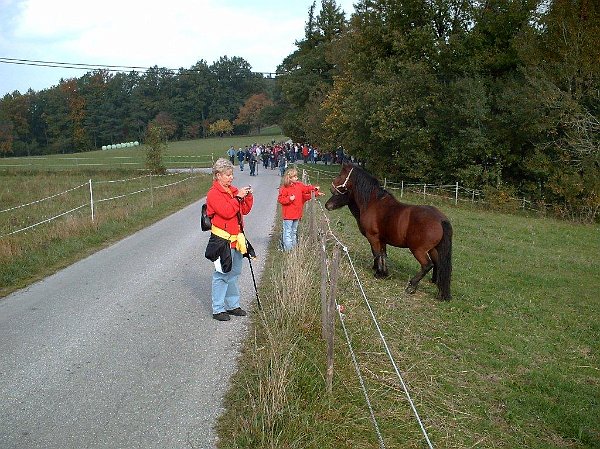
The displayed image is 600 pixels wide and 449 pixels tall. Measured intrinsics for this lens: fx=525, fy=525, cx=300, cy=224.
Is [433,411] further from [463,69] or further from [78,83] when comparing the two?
[78,83]

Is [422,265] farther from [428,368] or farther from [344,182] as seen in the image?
[428,368]

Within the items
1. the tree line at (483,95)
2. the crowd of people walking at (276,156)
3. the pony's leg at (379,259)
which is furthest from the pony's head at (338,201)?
the crowd of people walking at (276,156)

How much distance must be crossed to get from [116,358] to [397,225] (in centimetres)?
459

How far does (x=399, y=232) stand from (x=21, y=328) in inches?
207

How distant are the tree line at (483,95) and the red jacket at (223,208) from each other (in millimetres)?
→ 18551

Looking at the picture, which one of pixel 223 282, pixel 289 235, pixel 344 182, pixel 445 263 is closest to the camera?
pixel 223 282

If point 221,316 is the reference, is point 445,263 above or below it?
above

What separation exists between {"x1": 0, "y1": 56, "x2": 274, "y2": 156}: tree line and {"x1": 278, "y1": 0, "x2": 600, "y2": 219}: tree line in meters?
67.5

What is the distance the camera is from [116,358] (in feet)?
17.1

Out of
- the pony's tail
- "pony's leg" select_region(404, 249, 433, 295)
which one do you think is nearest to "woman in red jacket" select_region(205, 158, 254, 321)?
"pony's leg" select_region(404, 249, 433, 295)

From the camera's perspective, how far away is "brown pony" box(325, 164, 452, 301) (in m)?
7.64

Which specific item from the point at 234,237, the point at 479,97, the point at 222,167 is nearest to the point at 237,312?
the point at 234,237

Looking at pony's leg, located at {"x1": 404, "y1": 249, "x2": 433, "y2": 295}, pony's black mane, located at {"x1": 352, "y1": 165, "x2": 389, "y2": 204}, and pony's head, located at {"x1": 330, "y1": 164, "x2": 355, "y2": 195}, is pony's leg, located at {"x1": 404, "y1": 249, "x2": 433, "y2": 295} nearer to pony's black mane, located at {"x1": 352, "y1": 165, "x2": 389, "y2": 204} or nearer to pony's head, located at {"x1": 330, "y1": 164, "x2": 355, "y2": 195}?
pony's black mane, located at {"x1": 352, "y1": 165, "x2": 389, "y2": 204}

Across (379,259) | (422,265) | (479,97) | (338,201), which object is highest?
(479,97)
